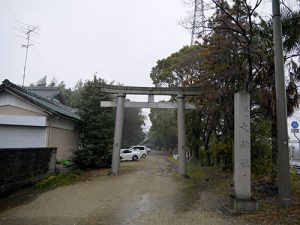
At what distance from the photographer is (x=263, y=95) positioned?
1008 cm

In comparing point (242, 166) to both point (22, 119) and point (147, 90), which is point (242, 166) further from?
point (22, 119)

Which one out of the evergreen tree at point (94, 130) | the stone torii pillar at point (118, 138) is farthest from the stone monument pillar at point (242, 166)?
the evergreen tree at point (94, 130)

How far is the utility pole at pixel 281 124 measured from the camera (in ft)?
25.0

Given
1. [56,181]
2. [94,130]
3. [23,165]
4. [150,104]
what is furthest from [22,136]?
[150,104]

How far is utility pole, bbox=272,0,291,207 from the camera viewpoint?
7621mm

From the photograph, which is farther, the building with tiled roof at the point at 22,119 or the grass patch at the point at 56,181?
the building with tiled roof at the point at 22,119

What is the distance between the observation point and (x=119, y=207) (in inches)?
332

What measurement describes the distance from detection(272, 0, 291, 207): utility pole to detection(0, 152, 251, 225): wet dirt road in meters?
1.80

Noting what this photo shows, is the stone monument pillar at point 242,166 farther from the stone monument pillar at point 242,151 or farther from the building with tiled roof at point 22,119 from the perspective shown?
the building with tiled roof at point 22,119

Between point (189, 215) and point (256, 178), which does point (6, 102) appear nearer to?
point (189, 215)

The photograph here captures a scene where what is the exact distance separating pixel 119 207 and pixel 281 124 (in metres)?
5.76

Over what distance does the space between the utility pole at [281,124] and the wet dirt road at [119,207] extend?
1.80 m

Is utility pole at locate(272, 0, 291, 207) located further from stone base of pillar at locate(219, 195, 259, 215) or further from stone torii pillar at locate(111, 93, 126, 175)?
stone torii pillar at locate(111, 93, 126, 175)

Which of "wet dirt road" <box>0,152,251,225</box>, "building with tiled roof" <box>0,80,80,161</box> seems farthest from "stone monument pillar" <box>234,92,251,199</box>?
"building with tiled roof" <box>0,80,80,161</box>
